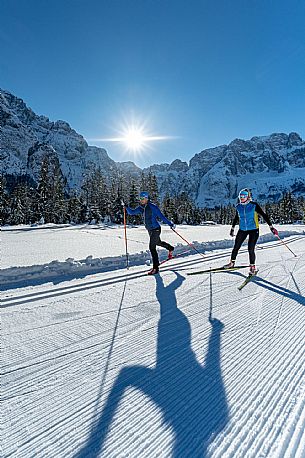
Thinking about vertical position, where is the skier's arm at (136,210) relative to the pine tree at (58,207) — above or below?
below

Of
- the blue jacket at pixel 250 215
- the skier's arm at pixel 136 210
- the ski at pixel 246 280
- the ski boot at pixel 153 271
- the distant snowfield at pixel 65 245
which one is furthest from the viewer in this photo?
the skier's arm at pixel 136 210

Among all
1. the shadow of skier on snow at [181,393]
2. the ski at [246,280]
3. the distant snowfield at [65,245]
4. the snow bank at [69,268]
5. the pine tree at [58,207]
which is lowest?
the shadow of skier on snow at [181,393]

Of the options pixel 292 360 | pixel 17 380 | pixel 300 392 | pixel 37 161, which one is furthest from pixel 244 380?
pixel 37 161

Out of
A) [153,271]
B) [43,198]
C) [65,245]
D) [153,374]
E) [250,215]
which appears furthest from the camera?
[43,198]

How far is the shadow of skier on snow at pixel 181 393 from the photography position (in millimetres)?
1611

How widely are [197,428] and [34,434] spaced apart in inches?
40.3

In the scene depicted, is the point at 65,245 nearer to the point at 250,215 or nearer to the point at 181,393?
the point at 250,215

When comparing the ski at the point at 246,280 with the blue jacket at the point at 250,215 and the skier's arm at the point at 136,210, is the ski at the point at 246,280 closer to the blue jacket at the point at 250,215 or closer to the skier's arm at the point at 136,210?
the blue jacket at the point at 250,215

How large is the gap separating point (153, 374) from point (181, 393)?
306 mm

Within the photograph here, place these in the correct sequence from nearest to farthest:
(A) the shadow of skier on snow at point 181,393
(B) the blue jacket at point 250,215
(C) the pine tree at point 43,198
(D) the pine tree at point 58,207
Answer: (A) the shadow of skier on snow at point 181,393 < (B) the blue jacket at point 250,215 < (C) the pine tree at point 43,198 < (D) the pine tree at point 58,207

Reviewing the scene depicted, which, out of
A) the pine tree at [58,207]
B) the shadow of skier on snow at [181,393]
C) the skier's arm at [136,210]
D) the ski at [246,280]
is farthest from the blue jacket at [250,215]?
the pine tree at [58,207]

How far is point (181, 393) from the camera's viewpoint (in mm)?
2033

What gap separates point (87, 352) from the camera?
2.59 metres

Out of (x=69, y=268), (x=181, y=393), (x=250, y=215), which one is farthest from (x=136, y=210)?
(x=181, y=393)
